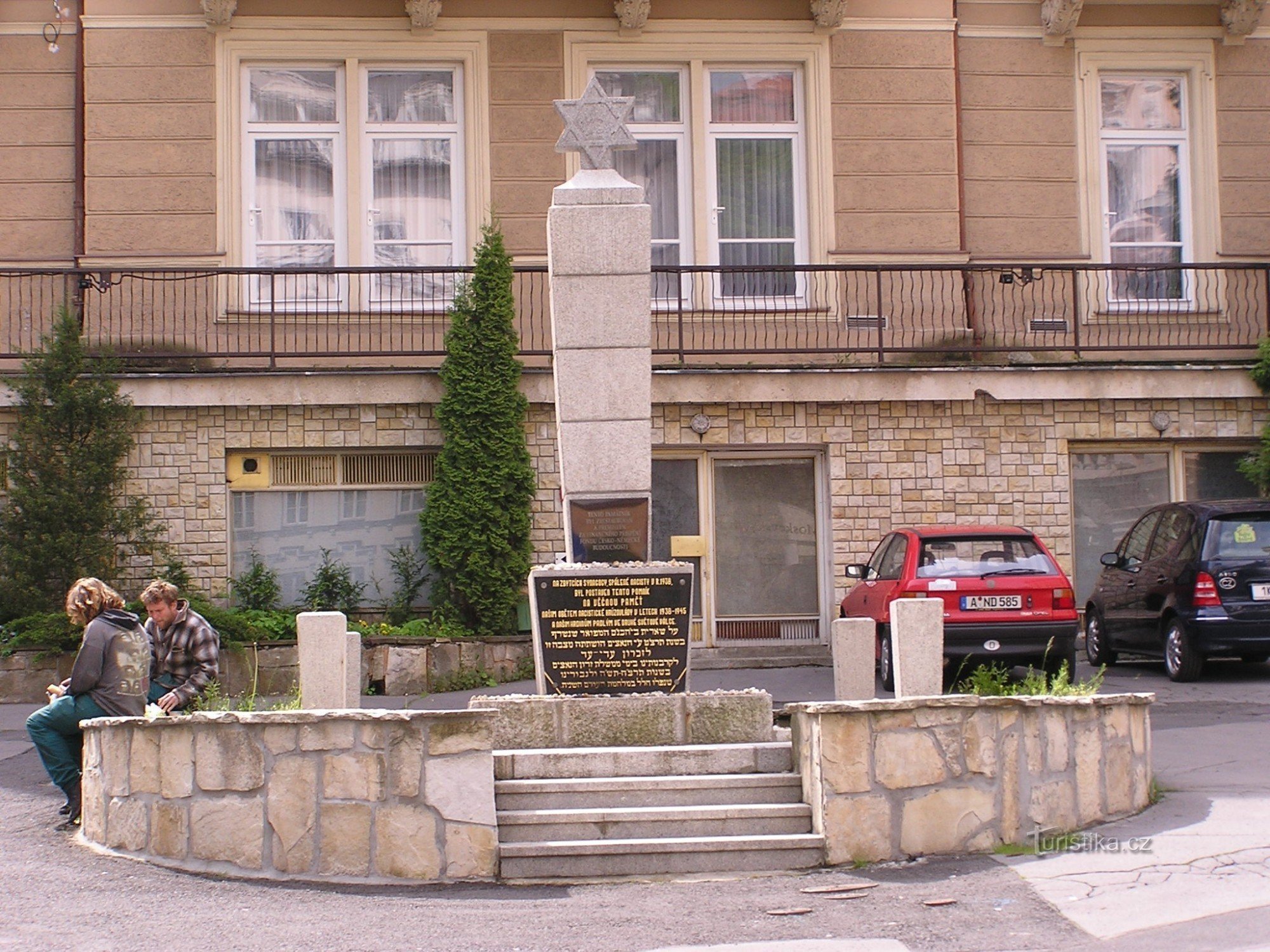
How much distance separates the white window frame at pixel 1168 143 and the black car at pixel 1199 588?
3.85 metres

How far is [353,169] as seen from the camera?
52.0ft

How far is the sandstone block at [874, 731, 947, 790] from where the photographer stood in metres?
7.33

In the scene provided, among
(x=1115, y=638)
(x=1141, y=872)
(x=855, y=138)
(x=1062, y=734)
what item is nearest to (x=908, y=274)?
(x=855, y=138)

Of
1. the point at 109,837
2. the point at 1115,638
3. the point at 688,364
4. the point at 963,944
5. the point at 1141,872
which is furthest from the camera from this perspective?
the point at 688,364

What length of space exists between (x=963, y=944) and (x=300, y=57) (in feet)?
41.2

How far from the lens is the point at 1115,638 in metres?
13.9

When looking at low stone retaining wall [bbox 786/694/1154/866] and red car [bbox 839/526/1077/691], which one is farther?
red car [bbox 839/526/1077/691]

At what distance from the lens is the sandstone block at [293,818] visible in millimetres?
7082

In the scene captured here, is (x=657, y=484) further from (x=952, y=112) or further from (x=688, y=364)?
(x=952, y=112)

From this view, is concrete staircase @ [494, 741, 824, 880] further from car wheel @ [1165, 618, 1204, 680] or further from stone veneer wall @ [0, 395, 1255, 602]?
stone veneer wall @ [0, 395, 1255, 602]

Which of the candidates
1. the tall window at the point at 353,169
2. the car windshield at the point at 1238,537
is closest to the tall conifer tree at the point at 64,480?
the tall window at the point at 353,169

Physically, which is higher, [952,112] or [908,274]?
[952,112]

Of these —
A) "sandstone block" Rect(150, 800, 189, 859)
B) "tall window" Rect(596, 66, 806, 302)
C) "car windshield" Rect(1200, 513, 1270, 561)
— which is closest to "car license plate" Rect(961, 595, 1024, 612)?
"car windshield" Rect(1200, 513, 1270, 561)

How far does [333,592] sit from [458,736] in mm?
7936
